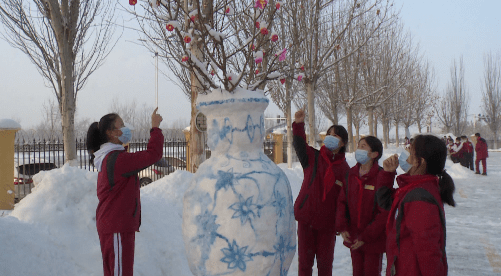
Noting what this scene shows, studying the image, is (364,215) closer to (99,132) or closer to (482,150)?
(99,132)

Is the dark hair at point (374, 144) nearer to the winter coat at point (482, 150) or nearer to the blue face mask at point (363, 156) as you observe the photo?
the blue face mask at point (363, 156)

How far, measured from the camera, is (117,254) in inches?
110

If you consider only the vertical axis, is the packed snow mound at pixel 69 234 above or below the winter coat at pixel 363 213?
below

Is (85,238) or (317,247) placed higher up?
(317,247)

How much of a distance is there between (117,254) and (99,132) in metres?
0.94

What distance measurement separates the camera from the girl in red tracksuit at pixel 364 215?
284 centimetres

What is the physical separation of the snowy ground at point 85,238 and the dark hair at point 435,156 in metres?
2.32

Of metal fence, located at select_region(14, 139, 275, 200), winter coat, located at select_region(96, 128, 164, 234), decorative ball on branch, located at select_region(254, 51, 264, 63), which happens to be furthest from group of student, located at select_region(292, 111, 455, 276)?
metal fence, located at select_region(14, 139, 275, 200)

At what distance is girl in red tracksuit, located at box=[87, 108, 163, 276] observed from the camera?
110 inches

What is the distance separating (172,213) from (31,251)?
198 centimetres

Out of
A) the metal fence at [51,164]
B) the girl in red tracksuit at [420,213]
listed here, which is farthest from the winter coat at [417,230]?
the metal fence at [51,164]

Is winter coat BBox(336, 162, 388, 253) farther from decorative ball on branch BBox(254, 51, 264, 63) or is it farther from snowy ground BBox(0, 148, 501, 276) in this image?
snowy ground BBox(0, 148, 501, 276)

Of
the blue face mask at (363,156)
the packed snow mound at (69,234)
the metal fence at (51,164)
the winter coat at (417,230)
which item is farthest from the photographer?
the metal fence at (51,164)

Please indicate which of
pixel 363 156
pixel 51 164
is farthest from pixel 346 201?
pixel 51 164
